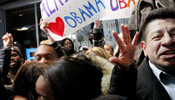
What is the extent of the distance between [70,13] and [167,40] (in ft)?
3.78

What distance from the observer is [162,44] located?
1309 millimetres

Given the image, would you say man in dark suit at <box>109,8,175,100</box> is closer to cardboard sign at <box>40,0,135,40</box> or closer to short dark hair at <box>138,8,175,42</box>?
short dark hair at <box>138,8,175,42</box>

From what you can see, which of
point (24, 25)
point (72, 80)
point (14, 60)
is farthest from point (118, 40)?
point (24, 25)

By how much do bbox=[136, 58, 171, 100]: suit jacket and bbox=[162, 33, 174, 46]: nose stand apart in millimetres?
208

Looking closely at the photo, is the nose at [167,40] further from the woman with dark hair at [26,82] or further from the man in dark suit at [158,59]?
the woman with dark hair at [26,82]

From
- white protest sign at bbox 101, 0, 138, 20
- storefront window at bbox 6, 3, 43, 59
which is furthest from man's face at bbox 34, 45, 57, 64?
storefront window at bbox 6, 3, 43, 59

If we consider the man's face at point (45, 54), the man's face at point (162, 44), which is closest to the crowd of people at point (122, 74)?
the man's face at point (162, 44)

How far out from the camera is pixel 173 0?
5.93 ft

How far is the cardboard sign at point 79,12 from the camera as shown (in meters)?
2.13

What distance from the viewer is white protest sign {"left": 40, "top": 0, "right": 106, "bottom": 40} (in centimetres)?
216

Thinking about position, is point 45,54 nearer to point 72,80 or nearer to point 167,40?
point 72,80

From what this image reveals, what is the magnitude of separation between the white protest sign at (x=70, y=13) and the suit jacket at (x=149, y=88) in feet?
3.20

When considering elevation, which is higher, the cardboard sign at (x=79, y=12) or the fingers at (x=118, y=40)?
the cardboard sign at (x=79, y=12)

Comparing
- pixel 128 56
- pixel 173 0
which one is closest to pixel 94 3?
pixel 173 0
